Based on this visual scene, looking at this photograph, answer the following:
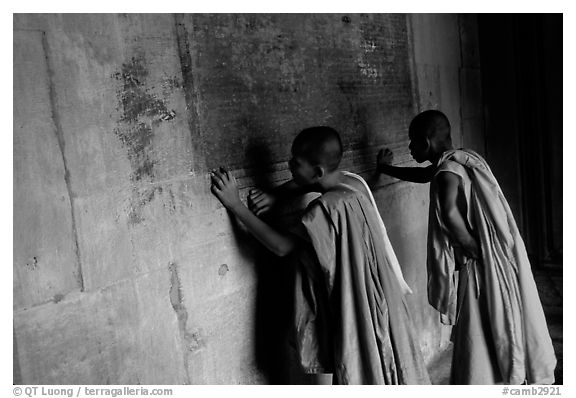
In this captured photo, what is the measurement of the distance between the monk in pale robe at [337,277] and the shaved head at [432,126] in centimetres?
67

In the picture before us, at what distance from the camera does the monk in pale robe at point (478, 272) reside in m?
2.87

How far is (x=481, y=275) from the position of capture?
293 cm

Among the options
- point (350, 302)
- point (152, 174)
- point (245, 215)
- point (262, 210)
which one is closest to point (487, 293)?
point (350, 302)

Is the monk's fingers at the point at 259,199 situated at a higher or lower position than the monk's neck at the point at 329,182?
lower

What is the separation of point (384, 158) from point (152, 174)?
1.77 metres

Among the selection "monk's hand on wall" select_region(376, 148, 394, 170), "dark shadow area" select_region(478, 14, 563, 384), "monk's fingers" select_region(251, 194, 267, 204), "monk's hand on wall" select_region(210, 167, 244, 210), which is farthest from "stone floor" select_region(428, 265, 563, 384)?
"monk's hand on wall" select_region(210, 167, 244, 210)

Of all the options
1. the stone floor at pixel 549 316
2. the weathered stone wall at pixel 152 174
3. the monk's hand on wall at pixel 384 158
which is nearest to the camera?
the weathered stone wall at pixel 152 174

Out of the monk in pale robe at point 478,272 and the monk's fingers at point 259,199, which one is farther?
the monk in pale robe at point 478,272

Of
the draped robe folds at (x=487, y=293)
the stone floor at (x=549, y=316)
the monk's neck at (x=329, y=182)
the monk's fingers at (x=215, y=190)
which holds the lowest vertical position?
the stone floor at (x=549, y=316)

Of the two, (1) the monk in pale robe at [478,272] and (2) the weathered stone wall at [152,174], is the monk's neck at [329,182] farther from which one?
(1) the monk in pale robe at [478,272]

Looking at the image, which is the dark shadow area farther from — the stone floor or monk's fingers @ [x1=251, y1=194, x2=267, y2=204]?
monk's fingers @ [x1=251, y1=194, x2=267, y2=204]

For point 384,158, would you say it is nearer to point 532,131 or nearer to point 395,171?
point 395,171

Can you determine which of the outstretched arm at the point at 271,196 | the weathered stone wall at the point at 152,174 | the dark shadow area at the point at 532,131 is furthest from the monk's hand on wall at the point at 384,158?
the dark shadow area at the point at 532,131
